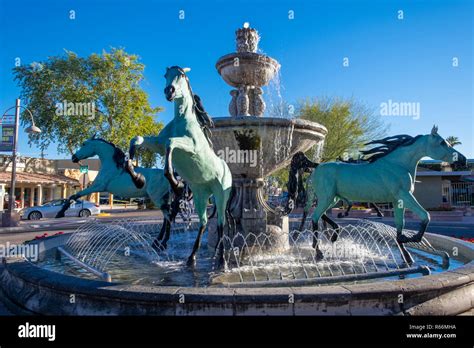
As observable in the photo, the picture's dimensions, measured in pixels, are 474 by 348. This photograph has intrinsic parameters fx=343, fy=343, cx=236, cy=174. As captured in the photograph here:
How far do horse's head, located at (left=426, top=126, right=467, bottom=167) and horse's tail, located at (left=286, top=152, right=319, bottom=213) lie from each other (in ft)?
8.18

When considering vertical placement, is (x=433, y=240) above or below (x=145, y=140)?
below

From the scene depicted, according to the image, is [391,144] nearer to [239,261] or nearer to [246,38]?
[239,261]

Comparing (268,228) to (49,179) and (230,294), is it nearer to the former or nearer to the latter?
(230,294)

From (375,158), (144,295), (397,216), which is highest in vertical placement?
(375,158)

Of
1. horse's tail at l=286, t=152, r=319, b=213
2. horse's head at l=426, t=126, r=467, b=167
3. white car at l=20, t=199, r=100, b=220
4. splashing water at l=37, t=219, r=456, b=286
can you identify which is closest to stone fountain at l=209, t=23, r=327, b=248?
horse's tail at l=286, t=152, r=319, b=213

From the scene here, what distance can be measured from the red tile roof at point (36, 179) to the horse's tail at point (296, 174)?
93.6ft

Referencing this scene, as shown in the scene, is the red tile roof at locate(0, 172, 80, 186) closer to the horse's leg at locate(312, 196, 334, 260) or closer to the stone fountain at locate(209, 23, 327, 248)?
the stone fountain at locate(209, 23, 327, 248)

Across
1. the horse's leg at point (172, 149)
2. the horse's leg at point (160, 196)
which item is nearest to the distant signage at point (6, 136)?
the horse's leg at point (160, 196)

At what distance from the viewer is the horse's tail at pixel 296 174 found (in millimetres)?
8086

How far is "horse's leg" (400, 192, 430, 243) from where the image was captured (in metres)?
5.68

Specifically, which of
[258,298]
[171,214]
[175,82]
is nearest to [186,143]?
[175,82]
